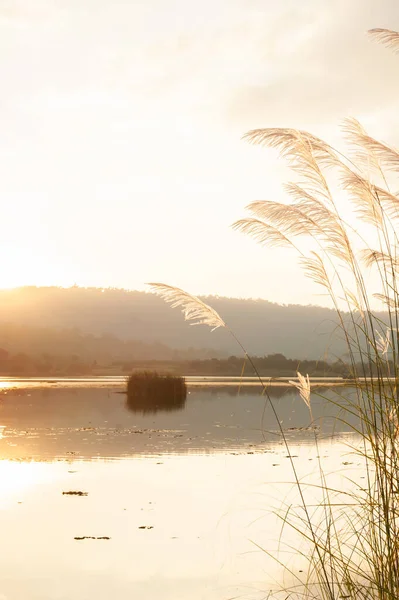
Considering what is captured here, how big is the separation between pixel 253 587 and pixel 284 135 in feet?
12.9

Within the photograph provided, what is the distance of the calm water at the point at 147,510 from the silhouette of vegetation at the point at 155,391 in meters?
11.1

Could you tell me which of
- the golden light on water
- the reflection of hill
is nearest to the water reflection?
the reflection of hill

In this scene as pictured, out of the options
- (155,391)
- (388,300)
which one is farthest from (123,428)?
(388,300)

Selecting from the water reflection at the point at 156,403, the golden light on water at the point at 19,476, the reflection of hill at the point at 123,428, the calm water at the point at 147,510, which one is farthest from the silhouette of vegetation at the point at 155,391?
the golden light on water at the point at 19,476

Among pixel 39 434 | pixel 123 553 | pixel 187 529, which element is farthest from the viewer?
pixel 39 434

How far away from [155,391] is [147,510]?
886 inches

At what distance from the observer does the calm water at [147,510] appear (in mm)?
6598

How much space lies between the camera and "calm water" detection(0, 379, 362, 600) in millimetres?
6598

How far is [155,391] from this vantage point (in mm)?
31781

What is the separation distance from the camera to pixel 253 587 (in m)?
6.34

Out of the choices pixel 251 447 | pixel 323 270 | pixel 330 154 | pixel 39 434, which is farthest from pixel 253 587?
pixel 39 434

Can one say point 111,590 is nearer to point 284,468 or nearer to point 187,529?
point 187,529

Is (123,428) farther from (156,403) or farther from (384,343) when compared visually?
(384,343)

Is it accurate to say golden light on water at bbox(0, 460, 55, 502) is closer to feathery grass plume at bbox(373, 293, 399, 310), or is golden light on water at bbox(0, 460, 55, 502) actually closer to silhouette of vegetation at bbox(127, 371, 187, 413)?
Answer: feathery grass plume at bbox(373, 293, 399, 310)
